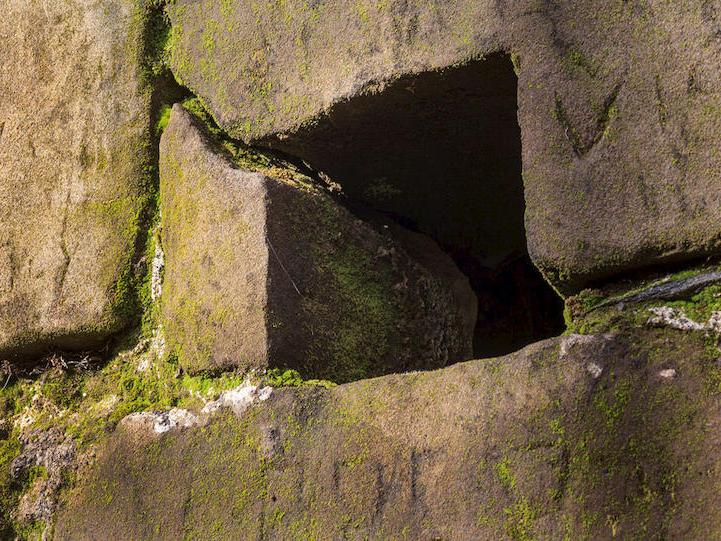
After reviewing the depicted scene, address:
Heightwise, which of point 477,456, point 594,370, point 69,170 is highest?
point 69,170

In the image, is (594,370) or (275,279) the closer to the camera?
(594,370)

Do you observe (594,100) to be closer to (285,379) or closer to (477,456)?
(477,456)

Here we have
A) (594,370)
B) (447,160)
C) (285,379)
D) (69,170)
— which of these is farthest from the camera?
(69,170)

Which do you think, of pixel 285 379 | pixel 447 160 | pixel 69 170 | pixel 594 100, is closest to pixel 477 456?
pixel 285 379

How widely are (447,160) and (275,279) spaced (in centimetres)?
41

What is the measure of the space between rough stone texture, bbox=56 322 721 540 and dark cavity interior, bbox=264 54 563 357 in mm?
443

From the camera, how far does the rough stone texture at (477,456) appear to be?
1128 millimetres

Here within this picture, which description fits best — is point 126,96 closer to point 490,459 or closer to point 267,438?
point 267,438

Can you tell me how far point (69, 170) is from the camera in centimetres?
184

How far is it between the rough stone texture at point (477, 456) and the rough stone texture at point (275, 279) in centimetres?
14

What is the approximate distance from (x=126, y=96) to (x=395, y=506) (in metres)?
0.97

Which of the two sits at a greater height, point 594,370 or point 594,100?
point 594,100

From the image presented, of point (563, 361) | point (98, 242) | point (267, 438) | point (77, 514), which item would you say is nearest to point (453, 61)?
point (563, 361)

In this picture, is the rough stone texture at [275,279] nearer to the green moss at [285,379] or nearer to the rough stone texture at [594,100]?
the green moss at [285,379]
